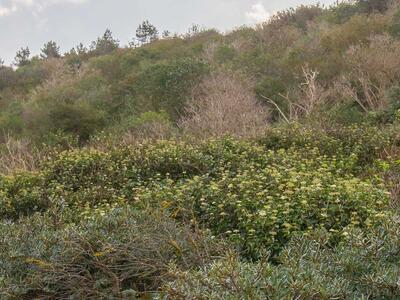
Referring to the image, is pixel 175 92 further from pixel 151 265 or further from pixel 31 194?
pixel 151 265

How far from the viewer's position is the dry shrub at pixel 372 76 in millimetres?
15789

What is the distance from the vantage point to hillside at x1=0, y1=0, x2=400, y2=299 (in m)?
2.79

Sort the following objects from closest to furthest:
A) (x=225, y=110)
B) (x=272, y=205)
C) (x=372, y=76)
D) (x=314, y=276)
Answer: (x=314, y=276), (x=272, y=205), (x=225, y=110), (x=372, y=76)

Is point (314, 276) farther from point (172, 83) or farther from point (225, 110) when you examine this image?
point (172, 83)

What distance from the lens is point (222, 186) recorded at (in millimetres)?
6406

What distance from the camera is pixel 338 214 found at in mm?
5203

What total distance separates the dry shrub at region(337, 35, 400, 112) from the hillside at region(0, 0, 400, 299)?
0.05 meters

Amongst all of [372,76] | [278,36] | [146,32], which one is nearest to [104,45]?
[146,32]

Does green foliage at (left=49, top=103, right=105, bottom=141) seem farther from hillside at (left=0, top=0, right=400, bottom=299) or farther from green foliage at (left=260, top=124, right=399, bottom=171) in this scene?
green foliage at (left=260, top=124, right=399, bottom=171)

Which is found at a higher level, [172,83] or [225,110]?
[172,83]

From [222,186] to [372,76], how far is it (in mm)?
11815

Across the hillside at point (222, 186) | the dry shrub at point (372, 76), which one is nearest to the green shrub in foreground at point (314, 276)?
the hillside at point (222, 186)

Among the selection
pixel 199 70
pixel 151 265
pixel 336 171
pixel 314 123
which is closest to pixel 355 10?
pixel 199 70

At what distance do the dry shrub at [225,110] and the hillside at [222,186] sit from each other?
0.22 ft
